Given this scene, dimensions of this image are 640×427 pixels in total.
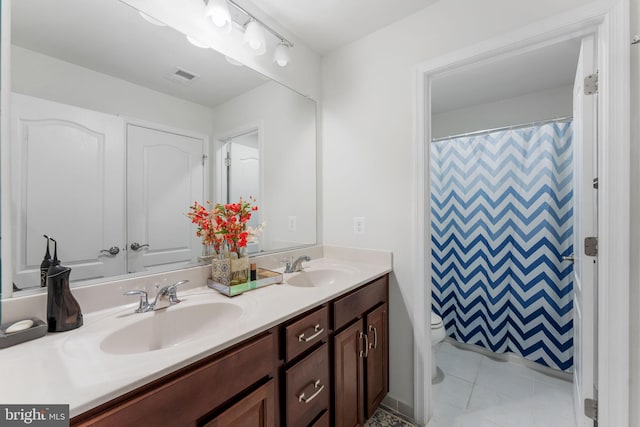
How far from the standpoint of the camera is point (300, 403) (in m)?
1.00

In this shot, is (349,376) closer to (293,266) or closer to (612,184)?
(293,266)

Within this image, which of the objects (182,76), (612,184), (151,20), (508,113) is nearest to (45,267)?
(182,76)

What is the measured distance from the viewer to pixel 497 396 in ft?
5.60

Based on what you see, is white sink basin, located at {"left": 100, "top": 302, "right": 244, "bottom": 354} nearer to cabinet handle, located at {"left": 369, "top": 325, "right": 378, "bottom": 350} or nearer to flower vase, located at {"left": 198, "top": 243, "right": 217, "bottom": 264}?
flower vase, located at {"left": 198, "top": 243, "right": 217, "bottom": 264}

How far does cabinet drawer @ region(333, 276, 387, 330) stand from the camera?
1209 mm

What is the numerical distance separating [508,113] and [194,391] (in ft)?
10.1

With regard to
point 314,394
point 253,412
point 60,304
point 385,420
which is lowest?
point 385,420

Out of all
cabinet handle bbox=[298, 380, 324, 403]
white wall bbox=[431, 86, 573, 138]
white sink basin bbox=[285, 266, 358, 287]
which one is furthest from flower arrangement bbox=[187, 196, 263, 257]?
white wall bbox=[431, 86, 573, 138]

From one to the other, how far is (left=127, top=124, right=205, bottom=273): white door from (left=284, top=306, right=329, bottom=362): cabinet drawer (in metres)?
0.62

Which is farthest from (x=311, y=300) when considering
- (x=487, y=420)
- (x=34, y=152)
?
(x=487, y=420)

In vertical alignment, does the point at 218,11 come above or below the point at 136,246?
above

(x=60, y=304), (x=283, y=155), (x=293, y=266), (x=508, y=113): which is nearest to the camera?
(x=60, y=304)

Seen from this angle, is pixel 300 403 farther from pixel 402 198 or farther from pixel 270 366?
pixel 402 198

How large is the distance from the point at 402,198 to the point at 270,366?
112cm
